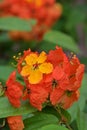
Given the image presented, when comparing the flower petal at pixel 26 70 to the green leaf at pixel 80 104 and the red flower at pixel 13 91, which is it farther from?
the green leaf at pixel 80 104

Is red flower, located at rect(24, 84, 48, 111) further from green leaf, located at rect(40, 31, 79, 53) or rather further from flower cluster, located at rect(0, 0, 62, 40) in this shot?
flower cluster, located at rect(0, 0, 62, 40)

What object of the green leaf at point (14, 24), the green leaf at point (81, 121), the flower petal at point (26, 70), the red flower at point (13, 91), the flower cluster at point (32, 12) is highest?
the flower petal at point (26, 70)

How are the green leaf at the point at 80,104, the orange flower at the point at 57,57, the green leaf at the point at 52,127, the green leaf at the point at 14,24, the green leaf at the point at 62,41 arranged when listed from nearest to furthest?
1. the green leaf at the point at 52,127
2. the orange flower at the point at 57,57
3. the green leaf at the point at 80,104
4. the green leaf at the point at 14,24
5. the green leaf at the point at 62,41

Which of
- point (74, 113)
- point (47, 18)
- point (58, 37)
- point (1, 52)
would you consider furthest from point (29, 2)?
point (74, 113)

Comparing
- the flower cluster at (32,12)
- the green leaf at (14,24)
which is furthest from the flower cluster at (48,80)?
the flower cluster at (32,12)

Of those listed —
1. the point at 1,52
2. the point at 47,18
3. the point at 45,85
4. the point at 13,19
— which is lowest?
the point at 1,52

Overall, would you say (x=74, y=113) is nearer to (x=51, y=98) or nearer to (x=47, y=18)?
(x=51, y=98)

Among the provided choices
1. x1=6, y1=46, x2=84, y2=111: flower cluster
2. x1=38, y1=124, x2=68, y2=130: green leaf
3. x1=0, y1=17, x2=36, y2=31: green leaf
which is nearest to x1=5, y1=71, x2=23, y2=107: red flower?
x1=6, y1=46, x2=84, y2=111: flower cluster

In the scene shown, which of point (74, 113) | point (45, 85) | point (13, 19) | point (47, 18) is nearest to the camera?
point (45, 85)
